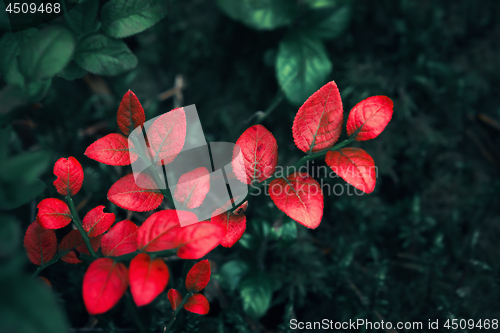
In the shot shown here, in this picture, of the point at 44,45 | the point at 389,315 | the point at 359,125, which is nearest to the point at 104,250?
the point at 44,45

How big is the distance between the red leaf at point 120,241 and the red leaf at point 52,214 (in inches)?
4.2

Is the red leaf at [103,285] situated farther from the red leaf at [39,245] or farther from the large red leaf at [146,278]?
the red leaf at [39,245]

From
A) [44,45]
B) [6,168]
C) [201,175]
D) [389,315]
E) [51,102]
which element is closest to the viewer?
[6,168]

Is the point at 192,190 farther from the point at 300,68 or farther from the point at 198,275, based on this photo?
the point at 300,68

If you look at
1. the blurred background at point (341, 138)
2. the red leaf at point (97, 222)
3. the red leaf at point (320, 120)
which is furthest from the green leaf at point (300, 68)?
the red leaf at point (97, 222)

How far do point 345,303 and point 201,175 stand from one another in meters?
Answer: 0.71

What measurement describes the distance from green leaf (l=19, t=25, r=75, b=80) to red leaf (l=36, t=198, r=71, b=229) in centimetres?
24

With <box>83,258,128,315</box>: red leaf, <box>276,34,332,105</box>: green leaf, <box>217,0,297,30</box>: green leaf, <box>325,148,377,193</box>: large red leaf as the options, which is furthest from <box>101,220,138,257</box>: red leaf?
<box>217,0,297,30</box>: green leaf

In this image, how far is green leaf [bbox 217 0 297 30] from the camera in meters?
1.03

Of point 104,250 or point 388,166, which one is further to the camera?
point 388,166

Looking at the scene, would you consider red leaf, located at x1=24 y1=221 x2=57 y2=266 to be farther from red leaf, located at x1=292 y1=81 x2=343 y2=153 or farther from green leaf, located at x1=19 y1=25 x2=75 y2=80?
red leaf, located at x1=292 y1=81 x2=343 y2=153

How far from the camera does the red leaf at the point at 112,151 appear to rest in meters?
0.53

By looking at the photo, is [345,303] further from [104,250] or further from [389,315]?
[104,250]

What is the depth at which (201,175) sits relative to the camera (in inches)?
23.3
